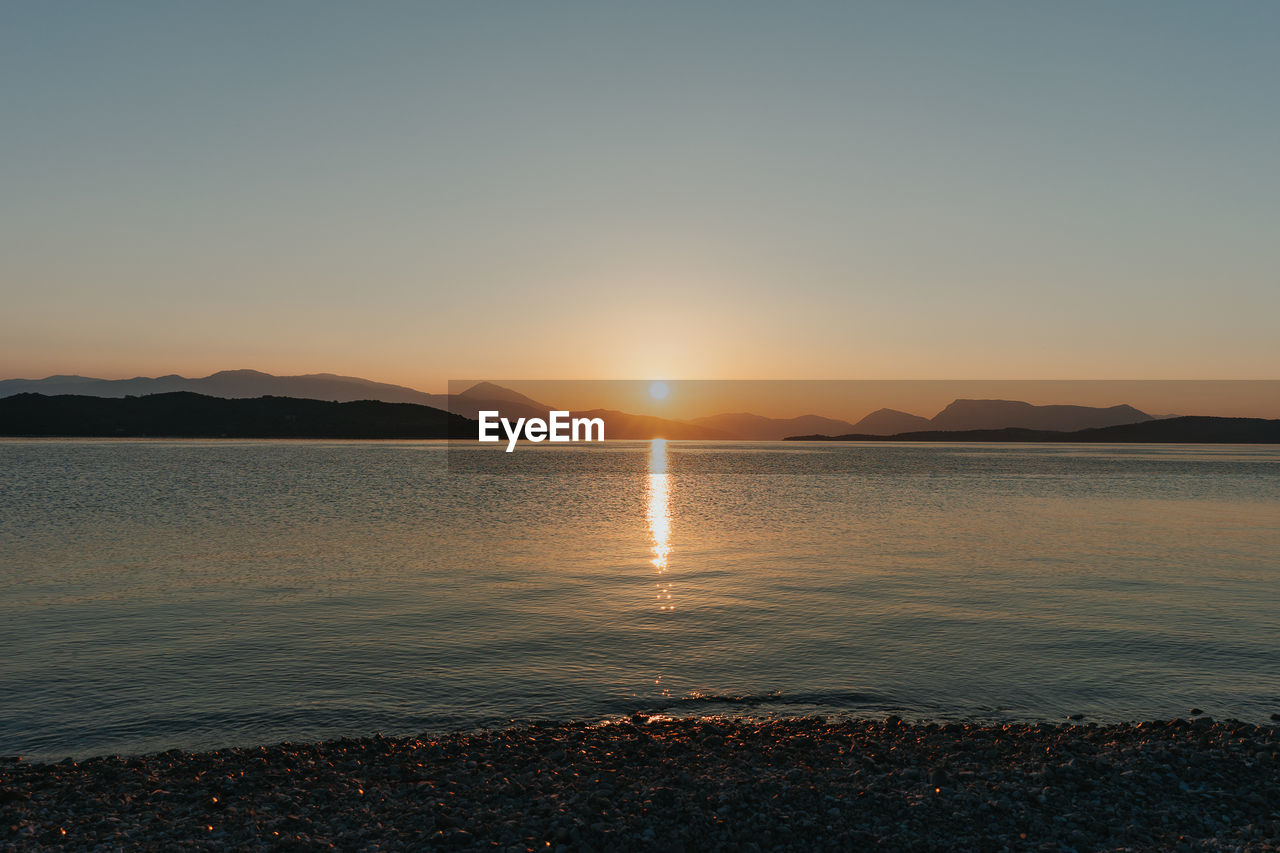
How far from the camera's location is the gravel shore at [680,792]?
32.7ft

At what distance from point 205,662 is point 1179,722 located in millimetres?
20365

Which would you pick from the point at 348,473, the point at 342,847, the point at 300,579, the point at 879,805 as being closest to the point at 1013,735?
the point at 879,805

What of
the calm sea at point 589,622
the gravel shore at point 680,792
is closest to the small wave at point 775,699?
the calm sea at point 589,622

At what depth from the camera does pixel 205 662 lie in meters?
18.3

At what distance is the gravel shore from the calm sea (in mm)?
1744

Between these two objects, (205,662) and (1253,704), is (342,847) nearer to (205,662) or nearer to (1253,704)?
(205,662)

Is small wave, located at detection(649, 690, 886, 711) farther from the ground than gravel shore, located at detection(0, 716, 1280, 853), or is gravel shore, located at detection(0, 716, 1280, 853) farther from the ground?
gravel shore, located at detection(0, 716, 1280, 853)

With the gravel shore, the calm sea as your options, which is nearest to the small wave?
the calm sea

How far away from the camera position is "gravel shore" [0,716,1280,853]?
9.98 metres

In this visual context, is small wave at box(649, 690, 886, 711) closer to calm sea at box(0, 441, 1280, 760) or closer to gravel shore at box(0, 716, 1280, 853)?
calm sea at box(0, 441, 1280, 760)

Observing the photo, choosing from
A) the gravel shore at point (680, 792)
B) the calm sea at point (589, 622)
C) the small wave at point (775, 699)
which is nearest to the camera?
the gravel shore at point (680, 792)

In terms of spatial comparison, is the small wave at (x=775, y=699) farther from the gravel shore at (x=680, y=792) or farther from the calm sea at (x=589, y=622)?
the gravel shore at (x=680, y=792)

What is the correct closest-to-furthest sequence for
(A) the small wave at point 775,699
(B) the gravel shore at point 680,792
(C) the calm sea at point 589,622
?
(B) the gravel shore at point 680,792 → (C) the calm sea at point 589,622 → (A) the small wave at point 775,699

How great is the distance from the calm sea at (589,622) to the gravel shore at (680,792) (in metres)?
1.74
